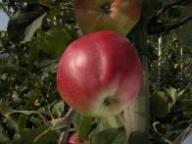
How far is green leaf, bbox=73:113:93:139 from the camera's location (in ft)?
2.95

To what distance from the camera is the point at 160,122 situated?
1056 millimetres

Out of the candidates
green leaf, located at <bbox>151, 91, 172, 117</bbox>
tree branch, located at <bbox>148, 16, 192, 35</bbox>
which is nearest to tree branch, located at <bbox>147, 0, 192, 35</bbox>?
tree branch, located at <bbox>148, 16, 192, 35</bbox>

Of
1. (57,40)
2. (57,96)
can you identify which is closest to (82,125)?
(57,40)

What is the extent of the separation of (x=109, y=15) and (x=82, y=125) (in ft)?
0.61

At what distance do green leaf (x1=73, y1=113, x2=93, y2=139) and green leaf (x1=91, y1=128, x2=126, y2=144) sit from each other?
59 millimetres

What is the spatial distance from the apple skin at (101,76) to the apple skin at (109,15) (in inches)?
2.1

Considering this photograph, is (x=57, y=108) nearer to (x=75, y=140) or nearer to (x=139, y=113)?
(x=75, y=140)

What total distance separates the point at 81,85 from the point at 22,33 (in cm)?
24

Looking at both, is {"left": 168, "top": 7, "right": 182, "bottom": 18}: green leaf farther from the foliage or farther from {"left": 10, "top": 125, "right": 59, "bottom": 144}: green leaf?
{"left": 10, "top": 125, "right": 59, "bottom": 144}: green leaf

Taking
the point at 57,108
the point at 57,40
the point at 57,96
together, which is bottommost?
the point at 57,96

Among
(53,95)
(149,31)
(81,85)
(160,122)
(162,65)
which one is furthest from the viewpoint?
(162,65)

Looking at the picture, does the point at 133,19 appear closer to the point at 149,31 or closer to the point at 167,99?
the point at 149,31

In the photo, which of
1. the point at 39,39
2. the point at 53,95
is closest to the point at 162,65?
the point at 53,95

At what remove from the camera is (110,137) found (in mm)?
836
